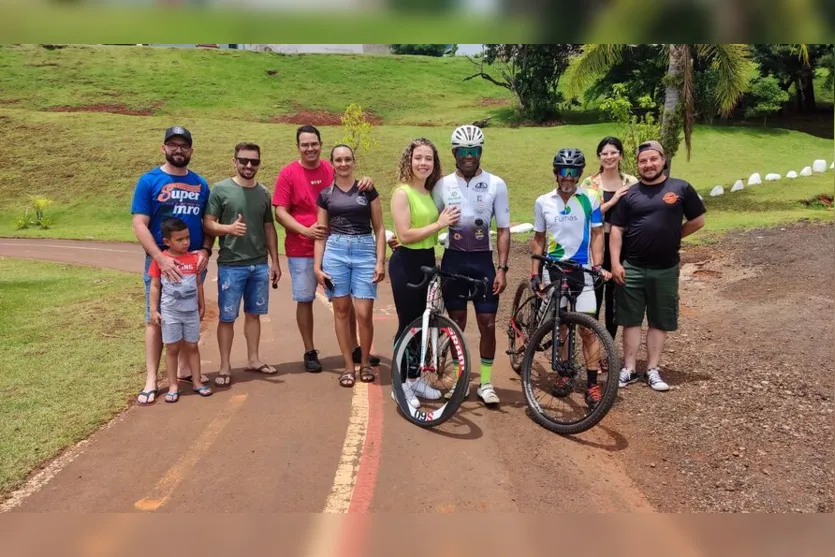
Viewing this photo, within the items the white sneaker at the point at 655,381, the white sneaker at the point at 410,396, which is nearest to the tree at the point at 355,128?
the white sneaker at the point at 655,381

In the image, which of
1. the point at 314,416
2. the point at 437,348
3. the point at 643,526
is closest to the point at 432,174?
the point at 437,348

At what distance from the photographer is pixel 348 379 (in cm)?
541

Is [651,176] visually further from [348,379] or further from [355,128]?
[355,128]

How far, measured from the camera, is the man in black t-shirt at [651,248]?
504 centimetres

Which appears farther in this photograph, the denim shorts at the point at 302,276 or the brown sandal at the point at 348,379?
the denim shorts at the point at 302,276

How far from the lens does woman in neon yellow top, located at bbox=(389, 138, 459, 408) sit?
4598 millimetres

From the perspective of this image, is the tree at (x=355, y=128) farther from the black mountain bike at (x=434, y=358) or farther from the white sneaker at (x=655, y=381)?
the black mountain bike at (x=434, y=358)

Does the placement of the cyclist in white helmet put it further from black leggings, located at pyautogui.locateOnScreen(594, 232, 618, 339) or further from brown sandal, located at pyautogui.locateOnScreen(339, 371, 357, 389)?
black leggings, located at pyautogui.locateOnScreen(594, 232, 618, 339)

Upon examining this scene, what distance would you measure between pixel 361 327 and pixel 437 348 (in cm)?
97

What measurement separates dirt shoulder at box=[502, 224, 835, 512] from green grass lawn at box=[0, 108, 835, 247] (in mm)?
6463

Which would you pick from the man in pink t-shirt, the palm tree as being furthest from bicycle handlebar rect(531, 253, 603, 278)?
the palm tree

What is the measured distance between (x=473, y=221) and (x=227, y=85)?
Answer: 26.5 metres

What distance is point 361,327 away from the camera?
541 centimetres

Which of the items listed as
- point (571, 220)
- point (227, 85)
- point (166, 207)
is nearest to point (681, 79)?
point (571, 220)
